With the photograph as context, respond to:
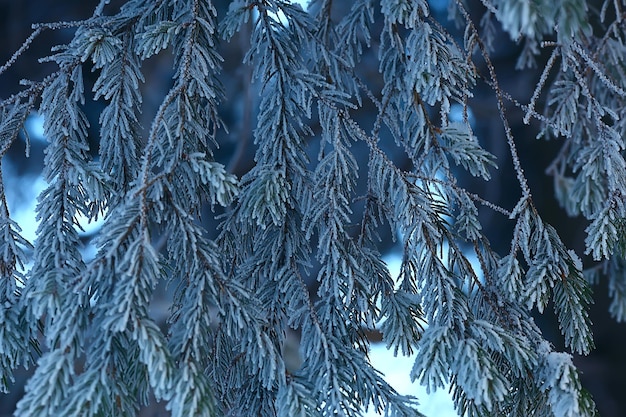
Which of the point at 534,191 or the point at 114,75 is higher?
the point at 534,191

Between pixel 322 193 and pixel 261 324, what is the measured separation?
0.70 ft

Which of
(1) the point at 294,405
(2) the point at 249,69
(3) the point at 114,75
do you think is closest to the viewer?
(1) the point at 294,405

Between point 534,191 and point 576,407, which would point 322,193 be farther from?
point 534,191

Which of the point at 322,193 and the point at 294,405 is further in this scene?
the point at 322,193

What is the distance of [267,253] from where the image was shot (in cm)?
95

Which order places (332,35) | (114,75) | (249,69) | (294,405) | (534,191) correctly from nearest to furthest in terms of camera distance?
(294,405) < (114,75) < (332,35) < (249,69) < (534,191)

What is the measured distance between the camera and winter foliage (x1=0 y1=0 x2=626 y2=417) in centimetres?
73

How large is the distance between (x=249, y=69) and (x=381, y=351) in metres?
1.38

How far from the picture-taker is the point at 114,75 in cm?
91

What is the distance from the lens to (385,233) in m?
2.62

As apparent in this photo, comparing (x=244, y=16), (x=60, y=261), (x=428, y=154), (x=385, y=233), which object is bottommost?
(x=60, y=261)

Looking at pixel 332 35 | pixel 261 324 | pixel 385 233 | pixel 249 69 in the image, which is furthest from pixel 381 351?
pixel 261 324

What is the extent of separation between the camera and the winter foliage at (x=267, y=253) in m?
0.73

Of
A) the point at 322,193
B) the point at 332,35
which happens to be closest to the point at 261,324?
the point at 322,193
